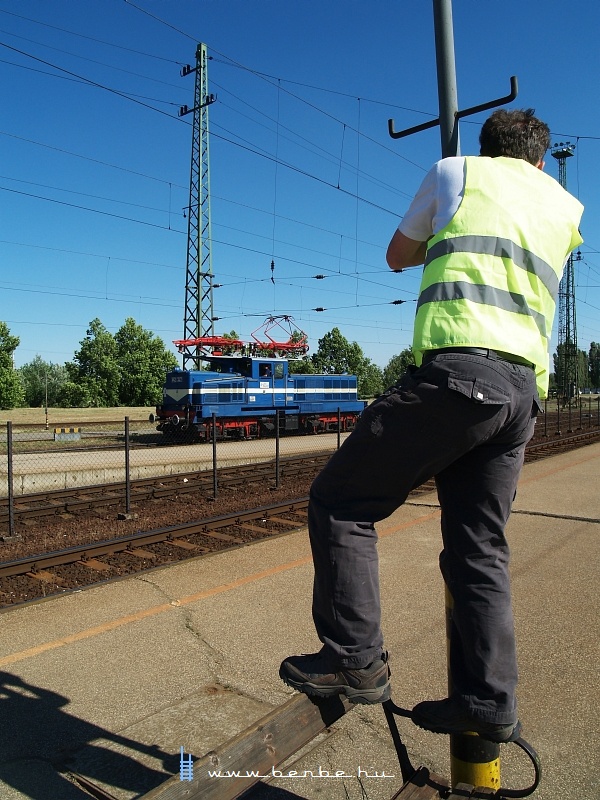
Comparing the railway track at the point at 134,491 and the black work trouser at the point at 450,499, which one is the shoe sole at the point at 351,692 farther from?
the railway track at the point at 134,491

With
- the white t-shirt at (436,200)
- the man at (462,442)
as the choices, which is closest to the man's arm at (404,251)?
the white t-shirt at (436,200)

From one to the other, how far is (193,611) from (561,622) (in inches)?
110

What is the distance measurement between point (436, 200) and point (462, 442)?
73 cm

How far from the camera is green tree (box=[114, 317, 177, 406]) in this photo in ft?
214

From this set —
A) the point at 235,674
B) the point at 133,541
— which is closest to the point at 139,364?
the point at 133,541

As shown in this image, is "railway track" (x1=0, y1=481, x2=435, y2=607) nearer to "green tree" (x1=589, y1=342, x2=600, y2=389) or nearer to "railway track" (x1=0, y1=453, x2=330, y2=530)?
"railway track" (x1=0, y1=453, x2=330, y2=530)

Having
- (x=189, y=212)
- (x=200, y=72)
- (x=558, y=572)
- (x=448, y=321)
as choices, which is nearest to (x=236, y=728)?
(x=448, y=321)

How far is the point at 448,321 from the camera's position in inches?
66.2

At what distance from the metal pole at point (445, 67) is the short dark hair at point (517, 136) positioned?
1.23 ft

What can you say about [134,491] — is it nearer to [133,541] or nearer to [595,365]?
[133,541]

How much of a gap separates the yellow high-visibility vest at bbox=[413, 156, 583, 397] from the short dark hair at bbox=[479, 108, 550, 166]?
117mm

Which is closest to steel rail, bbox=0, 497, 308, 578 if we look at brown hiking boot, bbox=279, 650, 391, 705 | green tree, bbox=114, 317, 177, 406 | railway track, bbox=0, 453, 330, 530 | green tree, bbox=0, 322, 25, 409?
railway track, bbox=0, 453, 330, 530

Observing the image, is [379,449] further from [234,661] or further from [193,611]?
[193,611]

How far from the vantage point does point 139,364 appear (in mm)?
65375
